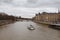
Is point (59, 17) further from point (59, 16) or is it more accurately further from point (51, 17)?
point (51, 17)

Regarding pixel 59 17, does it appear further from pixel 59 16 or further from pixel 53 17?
pixel 53 17

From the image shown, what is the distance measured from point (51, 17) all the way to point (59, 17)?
29.4 feet

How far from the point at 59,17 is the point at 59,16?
69 cm

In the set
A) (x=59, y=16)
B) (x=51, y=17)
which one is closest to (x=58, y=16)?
(x=59, y=16)

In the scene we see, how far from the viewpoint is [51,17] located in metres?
88.9

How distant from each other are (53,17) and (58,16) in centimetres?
467

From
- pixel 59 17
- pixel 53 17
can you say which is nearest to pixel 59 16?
pixel 59 17

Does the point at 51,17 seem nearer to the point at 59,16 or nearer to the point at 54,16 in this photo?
the point at 54,16

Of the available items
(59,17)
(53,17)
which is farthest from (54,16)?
(59,17)

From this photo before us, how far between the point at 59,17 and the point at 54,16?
6.03 m

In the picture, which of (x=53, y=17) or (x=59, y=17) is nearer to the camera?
(x=59, y=17)

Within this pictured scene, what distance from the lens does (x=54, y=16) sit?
8625 centimetres

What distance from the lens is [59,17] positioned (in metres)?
80.5

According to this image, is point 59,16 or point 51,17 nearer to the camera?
point 59,16
